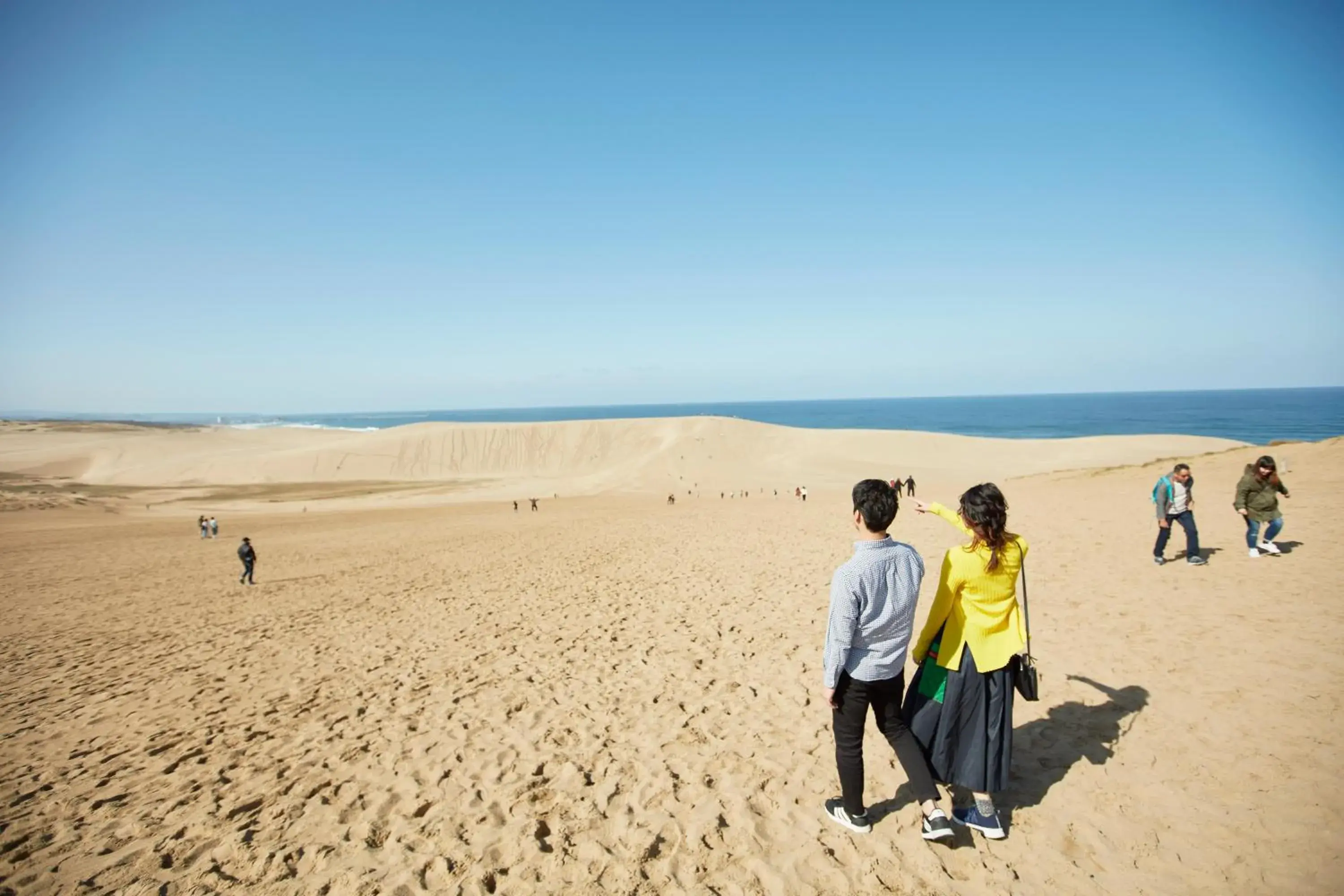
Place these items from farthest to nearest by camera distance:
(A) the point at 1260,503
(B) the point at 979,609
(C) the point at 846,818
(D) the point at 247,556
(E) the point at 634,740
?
1. (D) the point at 247,556
2. (A) the point at 1260,503
3. (E) the point at 634,740
4. (C) the point at 846,818
5. (B) the point at 979,609

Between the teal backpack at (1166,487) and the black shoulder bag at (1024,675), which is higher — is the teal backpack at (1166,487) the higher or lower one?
the higher one

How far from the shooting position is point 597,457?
64.1m

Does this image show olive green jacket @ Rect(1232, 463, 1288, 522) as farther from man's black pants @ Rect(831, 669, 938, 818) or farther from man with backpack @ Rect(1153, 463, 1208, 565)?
man's black pants @ Rect(831, 669, 938, 818)

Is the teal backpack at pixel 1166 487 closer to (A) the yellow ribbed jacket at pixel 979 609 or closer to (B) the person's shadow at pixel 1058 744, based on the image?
(B) the person's shadow at pixel 1058 744

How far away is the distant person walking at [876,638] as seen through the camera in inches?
136

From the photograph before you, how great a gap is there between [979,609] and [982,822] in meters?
1.53

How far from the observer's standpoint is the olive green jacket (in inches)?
376

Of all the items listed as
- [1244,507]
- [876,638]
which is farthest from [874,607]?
[1244,507]

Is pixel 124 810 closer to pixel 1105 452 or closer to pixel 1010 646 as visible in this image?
pixel 1010 646

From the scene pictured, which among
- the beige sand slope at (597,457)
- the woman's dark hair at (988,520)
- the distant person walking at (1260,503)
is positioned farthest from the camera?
the beige sand slope at (597,457)

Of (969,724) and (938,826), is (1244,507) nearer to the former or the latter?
(969,724)

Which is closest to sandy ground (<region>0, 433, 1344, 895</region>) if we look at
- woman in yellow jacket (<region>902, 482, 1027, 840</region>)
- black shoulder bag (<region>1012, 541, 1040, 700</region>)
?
woman in yellow jacket (<region>902, 482, 1027, 840</region>)

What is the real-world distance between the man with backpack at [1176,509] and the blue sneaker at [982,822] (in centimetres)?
852

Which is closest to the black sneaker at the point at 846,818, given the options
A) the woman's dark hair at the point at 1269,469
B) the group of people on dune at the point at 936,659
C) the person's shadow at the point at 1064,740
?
the group of people on dune at the point at 936,659
